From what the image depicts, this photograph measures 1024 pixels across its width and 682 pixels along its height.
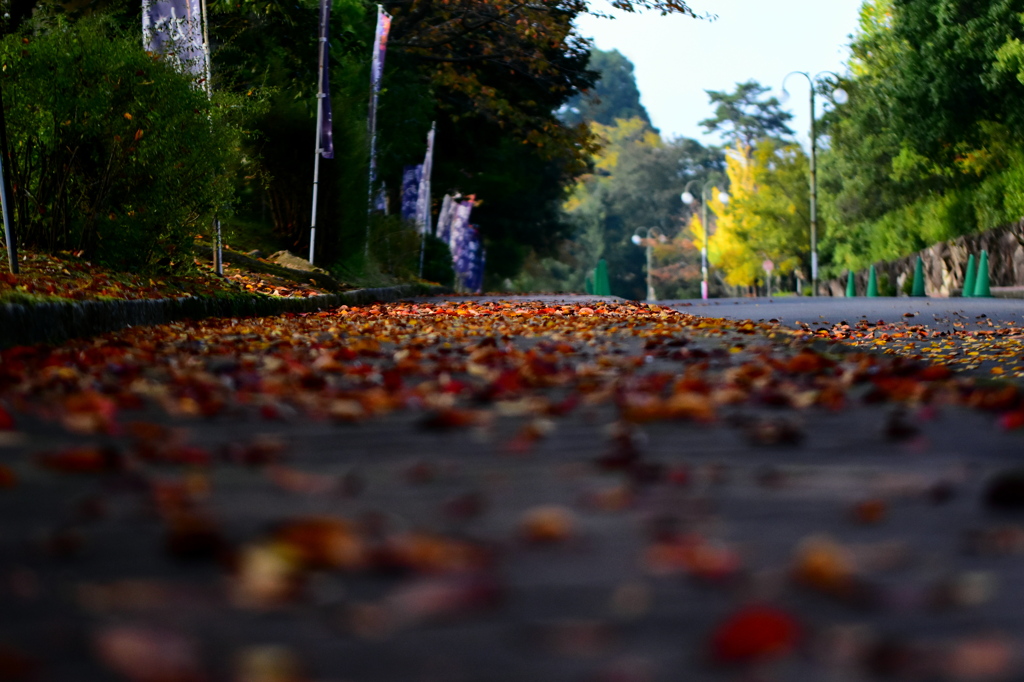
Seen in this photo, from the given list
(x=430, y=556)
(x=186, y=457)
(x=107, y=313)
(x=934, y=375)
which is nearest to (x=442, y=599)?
(x=430, y=556)

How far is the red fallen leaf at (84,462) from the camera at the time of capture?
3367 mm

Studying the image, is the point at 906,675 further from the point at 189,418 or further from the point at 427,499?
the point at 189,418

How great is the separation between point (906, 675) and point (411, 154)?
34479mm

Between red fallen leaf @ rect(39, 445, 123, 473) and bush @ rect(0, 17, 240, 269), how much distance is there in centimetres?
799

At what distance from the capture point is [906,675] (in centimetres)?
183

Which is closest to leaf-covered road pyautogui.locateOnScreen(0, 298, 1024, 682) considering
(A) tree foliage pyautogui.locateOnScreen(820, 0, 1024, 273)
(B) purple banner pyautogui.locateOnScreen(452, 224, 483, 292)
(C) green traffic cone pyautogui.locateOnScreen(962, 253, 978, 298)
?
(A) tree foliage pyautogui.locateOnScreen(820, 0, 1024, 273)

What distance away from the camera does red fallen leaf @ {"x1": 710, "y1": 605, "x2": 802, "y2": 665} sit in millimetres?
1897

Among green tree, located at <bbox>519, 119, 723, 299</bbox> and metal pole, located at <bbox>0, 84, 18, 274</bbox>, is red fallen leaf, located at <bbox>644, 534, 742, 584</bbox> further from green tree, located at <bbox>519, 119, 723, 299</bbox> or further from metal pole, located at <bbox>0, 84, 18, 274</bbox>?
green tree, located at <bbox>519, 119, 723, 299</bbox>

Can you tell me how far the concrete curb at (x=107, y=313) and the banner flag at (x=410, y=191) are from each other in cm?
1799

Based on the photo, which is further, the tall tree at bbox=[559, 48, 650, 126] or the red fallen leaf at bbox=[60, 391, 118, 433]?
the tall tree at bbox=[559, 48, 650, 126]

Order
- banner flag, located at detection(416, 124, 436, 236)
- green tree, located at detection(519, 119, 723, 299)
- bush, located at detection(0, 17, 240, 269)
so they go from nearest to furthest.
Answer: bush, located at detection(0, 17, 240, 269)
banner flag, located at detection(416, 124, 436, 236)
green tree, located at detection(519, 119, 723, 299)

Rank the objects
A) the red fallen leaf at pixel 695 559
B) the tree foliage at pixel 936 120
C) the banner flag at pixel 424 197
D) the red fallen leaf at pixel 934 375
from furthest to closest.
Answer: the tree foliage at pixel 936 120
the banner flag at pixel 424 197
the red fallen leaf at pixel 934 375
the red fallen leaf at pixel 695 559

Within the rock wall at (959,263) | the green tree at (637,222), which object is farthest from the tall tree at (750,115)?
the rock wall at (959,263)

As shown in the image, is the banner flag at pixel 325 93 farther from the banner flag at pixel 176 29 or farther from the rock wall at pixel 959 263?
the rock wall at pixel 959 263
